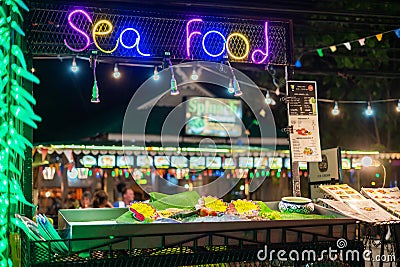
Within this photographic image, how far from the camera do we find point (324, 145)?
10508mm

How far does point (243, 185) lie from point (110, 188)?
2742mm

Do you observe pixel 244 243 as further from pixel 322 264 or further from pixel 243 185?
pixel 243 185

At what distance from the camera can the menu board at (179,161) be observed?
9.90m

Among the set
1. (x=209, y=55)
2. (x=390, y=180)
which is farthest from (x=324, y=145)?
(x=209, y=55)

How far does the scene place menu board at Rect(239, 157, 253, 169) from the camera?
10281 mm

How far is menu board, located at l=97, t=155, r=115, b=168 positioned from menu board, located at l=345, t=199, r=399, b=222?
5877 millimetres

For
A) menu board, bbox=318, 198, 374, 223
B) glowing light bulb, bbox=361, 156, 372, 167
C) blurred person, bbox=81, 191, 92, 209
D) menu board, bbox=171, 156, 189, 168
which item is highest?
menu board, bbox=171, 156, 189, 168

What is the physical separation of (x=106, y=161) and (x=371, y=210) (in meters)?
6.03

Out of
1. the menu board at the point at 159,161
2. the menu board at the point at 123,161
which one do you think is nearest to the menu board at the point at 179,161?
the menu board at the point at 159,161

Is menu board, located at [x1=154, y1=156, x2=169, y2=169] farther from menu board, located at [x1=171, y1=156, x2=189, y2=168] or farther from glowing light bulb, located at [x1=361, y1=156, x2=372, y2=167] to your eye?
glowing light bulb, located at [x1=361, y1=156, x2=372, y2=167]

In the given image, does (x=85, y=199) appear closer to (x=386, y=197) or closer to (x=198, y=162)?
(x=198, y=162)

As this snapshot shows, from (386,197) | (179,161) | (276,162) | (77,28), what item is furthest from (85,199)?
(386,197)

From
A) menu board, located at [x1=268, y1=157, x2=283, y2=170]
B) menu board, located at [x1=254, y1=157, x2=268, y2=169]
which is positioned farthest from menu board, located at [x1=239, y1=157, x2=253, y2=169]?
menu board, located at [x1=268, y1=157, x2=283, y2=170]

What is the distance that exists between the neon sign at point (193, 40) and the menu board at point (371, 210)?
4.25ft
